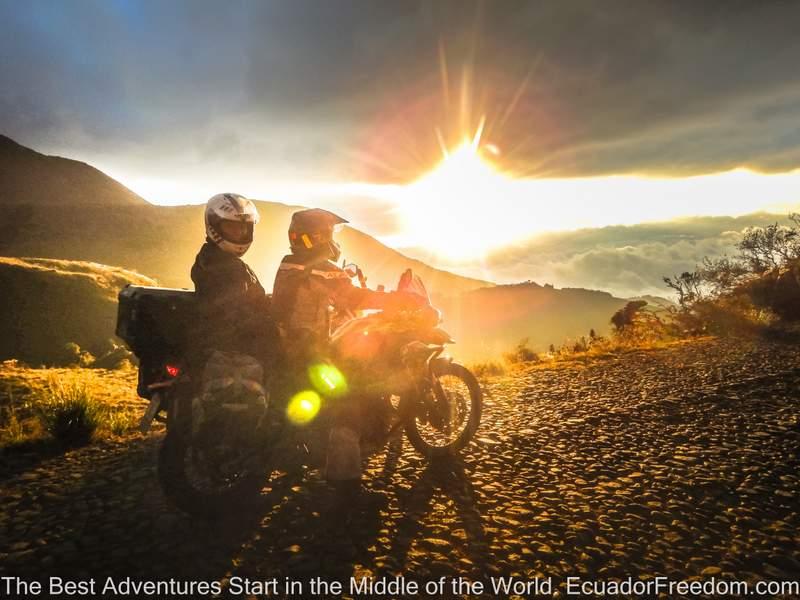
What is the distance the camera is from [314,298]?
4.70 m

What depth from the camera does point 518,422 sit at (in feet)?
20.9

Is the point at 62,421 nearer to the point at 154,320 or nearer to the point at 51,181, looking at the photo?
the point at 154,320

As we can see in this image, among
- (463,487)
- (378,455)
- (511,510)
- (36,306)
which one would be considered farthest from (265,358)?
(36,306)

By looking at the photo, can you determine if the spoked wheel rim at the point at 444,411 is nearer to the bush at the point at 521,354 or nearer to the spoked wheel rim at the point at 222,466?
the spoked wheel rim at the point at 222,466

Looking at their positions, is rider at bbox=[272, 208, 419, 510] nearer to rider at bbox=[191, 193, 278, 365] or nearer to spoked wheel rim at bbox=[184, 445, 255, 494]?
rider at bbox=[191, 193, 278, 365]

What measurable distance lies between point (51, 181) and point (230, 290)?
416ft

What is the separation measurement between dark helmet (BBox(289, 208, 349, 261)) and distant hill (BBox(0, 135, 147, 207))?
92.8 meters

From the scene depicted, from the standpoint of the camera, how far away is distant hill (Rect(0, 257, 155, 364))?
16828 mm

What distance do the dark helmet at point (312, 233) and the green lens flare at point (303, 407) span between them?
159 cm

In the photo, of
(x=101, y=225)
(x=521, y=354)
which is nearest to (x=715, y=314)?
(x=521, y=354)

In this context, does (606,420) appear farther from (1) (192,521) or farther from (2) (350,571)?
(1) (192,521)

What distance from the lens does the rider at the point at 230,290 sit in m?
3.93

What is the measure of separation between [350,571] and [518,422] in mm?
4114

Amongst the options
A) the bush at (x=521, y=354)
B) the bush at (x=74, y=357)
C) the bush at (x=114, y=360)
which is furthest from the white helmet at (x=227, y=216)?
the bush at (x=74, y=357)
